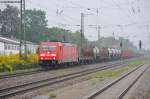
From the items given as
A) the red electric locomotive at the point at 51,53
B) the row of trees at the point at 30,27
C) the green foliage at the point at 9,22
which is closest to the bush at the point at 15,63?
the red electric locomotive at the point at 51,53

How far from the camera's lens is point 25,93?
765 inches

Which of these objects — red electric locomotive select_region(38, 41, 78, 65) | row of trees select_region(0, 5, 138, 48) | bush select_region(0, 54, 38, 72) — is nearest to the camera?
bush select_region(0, 54, 38, 72)

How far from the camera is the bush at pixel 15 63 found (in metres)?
40.2

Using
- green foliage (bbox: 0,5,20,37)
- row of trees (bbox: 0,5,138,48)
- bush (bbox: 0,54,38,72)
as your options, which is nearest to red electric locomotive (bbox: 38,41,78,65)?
bush (bbox: 0,54,38,72)

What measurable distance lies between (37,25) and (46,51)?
72175 millimetres

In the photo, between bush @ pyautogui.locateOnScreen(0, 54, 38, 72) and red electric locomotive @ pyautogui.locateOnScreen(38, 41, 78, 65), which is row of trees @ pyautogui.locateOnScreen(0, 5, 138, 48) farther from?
Answer: red electric locomotive @ pyautogui.locateOnScreen(38, 41, 78, 65)

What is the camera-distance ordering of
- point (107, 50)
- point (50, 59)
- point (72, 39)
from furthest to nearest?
1. point (72, 39)
2. point (107, 50)
3. point (50, 59)

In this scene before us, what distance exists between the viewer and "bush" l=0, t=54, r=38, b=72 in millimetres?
40150

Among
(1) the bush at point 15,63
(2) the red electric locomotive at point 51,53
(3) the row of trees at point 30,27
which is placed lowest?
(1) the bush at point 15,63

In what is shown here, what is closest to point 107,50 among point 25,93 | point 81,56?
point 81,56

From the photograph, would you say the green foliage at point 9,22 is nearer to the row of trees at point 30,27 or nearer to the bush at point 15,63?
the row of trees at point 30,27

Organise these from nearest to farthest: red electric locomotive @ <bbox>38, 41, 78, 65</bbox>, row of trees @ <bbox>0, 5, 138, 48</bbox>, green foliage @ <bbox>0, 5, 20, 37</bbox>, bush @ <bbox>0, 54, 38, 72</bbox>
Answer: bush @ <bbox>0, 54, 38, 72</bbox>
red electric locomotive @ <bbox>38, 41, 78, 65</bbox>
row of trees @ <bbox>0, 5, 138, 48</bbox>
green foliage @ <bbox>0, 5, 20, 37</bbox>

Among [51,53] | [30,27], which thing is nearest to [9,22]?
[30,27]

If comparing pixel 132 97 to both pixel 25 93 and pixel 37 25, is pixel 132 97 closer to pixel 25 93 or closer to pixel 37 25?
pixel 25 93
